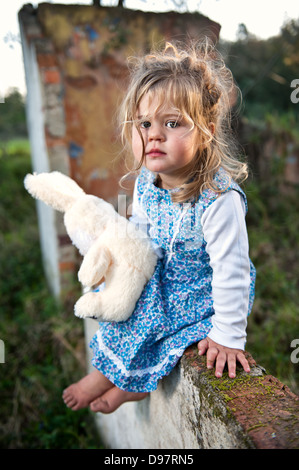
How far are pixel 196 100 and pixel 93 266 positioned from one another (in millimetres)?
685

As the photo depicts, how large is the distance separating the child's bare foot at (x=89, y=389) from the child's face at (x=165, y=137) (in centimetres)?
92

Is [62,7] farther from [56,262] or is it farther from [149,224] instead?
[149,224]

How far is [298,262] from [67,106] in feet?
8.56

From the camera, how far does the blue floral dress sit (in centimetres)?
145

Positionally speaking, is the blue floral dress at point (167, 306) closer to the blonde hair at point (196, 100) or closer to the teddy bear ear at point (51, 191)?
the blonde hair at point (196, 100)

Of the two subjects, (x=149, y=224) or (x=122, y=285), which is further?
(x=149, y=224)

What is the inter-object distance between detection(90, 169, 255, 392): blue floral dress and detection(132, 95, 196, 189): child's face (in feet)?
0.53

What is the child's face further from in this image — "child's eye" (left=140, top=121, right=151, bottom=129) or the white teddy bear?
the white teddy bear

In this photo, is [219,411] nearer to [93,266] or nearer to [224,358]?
[224,358]

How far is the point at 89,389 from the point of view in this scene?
1.70 meters

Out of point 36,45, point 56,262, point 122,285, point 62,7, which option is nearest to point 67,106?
point 36,45

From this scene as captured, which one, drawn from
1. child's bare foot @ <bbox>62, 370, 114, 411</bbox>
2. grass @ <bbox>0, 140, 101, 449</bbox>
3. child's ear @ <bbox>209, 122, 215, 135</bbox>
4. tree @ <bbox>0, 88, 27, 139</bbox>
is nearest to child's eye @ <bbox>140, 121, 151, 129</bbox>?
child's ear @ <bbox>209, 122, 215, 135</bbox>

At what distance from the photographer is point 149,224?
165cm

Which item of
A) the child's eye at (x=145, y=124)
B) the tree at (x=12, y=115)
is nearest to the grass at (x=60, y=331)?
the child's eye at (x=145, y=124)
